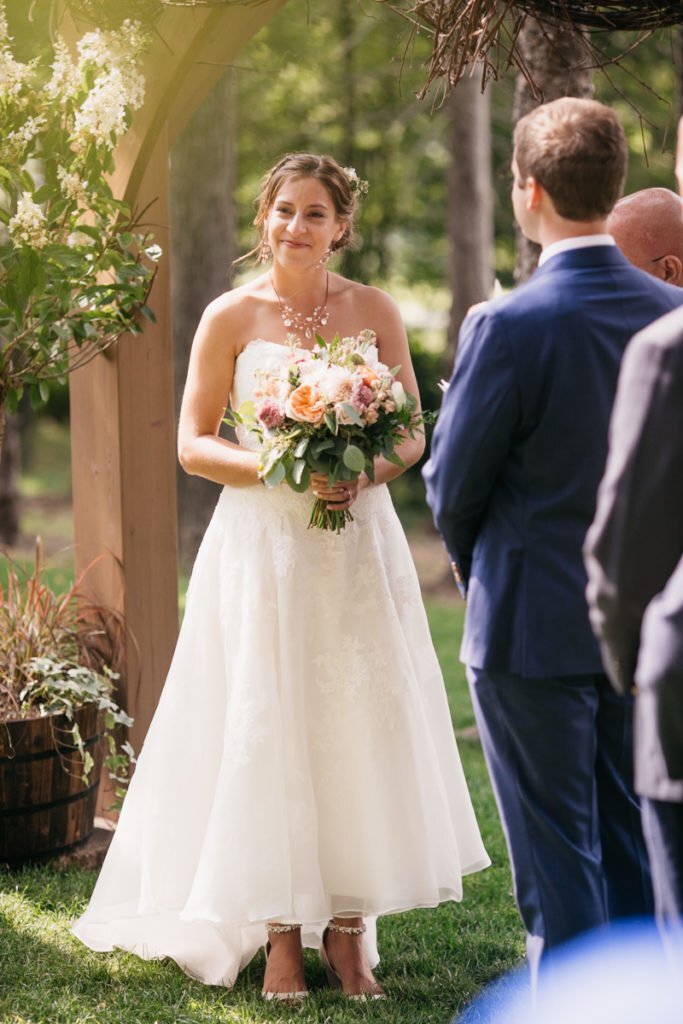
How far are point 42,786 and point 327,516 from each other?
1652mm

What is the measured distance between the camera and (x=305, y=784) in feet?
11.6

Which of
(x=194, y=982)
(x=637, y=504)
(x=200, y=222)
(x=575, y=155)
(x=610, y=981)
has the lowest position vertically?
(x=194, y=982)

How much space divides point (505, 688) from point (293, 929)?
1382mm

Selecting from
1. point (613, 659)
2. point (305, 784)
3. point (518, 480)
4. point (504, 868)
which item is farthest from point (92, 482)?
point (613, 659)

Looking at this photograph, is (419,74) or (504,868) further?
(419,74)

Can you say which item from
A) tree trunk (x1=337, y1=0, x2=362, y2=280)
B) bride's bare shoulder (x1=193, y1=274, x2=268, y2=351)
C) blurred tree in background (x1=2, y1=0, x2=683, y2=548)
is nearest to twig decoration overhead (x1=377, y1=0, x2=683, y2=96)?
bride's bare shoulder (x1=193, y1=274, x2=268, y2=351)

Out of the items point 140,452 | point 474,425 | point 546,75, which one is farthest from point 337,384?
point 546,75

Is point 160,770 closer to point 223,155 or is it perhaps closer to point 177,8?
point 177,8

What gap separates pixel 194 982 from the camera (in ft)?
12.0

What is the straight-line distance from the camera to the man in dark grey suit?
196 centimetres

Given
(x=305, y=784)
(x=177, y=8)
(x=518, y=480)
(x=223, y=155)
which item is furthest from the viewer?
(x=223, y=155)

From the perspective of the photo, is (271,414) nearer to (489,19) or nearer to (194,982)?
(489,19)

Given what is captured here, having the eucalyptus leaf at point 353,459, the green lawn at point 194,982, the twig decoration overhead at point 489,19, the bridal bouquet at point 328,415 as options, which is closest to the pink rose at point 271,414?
the bridal bouquet at point 328,415

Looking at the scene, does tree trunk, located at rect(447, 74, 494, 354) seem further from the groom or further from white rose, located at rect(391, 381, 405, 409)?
the groom
